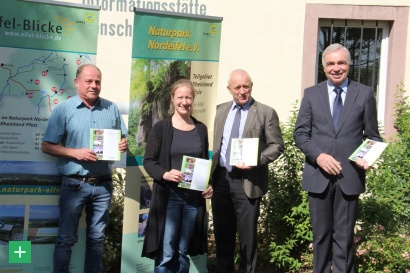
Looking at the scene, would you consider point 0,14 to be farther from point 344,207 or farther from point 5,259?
point 344,207

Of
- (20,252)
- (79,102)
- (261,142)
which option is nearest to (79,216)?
(20,252)

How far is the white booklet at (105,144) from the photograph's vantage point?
515cm

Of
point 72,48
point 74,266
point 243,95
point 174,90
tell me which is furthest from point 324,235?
point 72,48

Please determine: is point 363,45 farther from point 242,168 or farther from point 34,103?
point 34,103

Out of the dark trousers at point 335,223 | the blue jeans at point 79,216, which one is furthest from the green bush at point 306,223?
the blue jeans at point 79,216

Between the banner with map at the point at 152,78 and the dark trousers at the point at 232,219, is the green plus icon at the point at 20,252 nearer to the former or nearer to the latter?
the banner with map at the point at 152,78

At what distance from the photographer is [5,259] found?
5.43m

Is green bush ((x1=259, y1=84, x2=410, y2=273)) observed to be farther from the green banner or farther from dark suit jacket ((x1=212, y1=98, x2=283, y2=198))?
the green banner

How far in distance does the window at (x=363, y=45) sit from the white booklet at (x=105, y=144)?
4114 mm

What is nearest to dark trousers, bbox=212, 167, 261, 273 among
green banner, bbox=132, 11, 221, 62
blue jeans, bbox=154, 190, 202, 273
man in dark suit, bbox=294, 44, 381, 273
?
blue jeans, bbox=154, 190, 202, 273

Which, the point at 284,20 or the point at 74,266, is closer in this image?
the point at 74,266

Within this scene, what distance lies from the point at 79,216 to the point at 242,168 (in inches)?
56.3

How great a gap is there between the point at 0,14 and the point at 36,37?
34 centimetres

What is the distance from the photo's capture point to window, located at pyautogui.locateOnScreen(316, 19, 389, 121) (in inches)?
334
